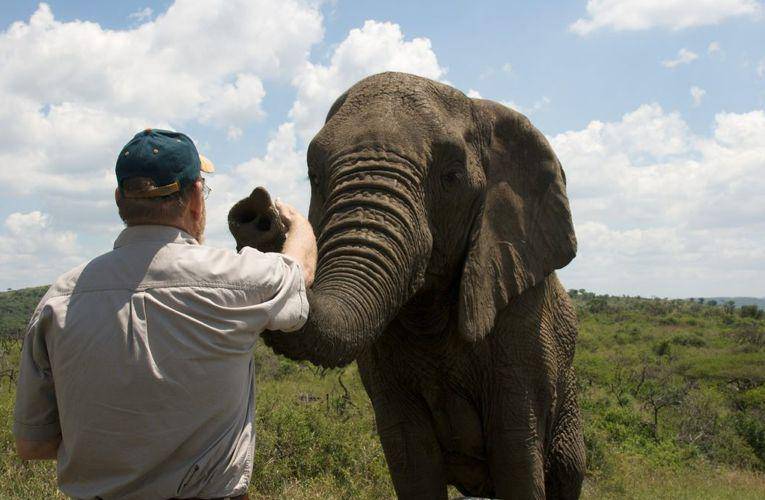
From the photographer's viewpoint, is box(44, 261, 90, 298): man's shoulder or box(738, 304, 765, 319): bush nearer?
box(44, 261, 90, 298): man's shoulder

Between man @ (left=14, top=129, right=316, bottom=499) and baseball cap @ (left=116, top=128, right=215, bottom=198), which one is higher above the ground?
baseball cap @ (left=116, top=128, right=215, bottom=198)

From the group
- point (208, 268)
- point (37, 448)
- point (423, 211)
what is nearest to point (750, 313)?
point (423, 211)

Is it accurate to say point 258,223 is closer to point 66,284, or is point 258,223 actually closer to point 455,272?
point 66,284

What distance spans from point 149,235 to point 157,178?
151 mm

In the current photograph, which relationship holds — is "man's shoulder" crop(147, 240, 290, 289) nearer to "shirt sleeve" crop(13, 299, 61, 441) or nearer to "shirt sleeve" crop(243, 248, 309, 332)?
"shirt sleeve" crop(243, 248, 309, 332)

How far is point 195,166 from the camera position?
2.17 m

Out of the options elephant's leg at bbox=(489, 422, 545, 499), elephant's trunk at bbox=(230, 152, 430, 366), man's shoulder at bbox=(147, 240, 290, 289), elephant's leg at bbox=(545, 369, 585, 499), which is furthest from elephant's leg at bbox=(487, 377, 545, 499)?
man's shoulder at bbox=(147, 240, 290, 289)

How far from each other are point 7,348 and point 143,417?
17.9 meters

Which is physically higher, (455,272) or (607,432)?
(455,272)

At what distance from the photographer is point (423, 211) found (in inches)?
144

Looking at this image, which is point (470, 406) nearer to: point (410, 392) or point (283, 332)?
point (410, 392)

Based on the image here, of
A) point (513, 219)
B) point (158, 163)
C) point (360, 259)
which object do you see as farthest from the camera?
point (513, 219)

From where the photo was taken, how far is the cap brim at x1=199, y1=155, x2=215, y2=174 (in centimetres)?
227

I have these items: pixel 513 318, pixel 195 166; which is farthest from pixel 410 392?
pixel 195 166
